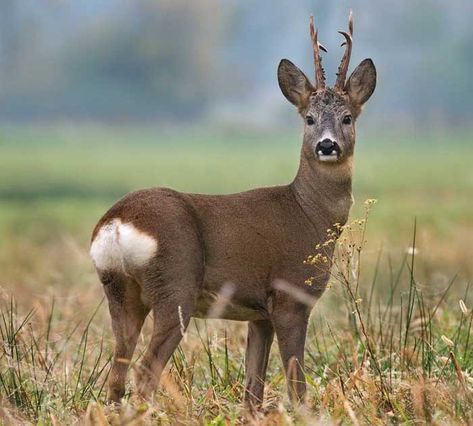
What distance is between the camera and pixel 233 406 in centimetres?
722

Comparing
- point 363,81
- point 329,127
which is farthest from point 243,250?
point 363,81

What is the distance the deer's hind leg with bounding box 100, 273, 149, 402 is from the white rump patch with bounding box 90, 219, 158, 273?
0.10 metres

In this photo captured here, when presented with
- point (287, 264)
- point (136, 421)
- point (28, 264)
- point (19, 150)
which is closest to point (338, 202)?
point (287, 264)

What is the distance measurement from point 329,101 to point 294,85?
14.3 inches

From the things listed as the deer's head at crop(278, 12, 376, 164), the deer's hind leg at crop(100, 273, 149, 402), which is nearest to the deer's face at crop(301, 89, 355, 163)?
A: the deer's head at crop(278, 12, 376, 164)

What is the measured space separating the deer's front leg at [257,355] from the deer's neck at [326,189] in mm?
686

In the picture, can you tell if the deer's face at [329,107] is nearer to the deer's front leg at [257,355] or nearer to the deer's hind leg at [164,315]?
the deer's front leg at [257,355]

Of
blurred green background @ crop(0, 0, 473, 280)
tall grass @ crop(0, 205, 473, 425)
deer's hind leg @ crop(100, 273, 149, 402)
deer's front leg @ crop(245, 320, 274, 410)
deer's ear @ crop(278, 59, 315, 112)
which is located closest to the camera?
tall grass @ crop(0, 205, 473, 425)

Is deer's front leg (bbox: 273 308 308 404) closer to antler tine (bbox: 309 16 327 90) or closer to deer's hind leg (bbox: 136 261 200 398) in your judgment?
deer's hind leg (bbox: 136 261 200 398)

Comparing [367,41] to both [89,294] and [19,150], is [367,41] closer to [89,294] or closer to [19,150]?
[19,150]

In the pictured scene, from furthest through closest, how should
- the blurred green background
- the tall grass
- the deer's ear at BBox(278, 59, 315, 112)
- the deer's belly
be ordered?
the blurred green background
the deer's ear at BBox(278, 59, 315, 112)
the deer's belly
the tall grass

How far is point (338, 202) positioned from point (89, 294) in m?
4.41

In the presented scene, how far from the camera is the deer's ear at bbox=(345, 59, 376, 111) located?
8421mm

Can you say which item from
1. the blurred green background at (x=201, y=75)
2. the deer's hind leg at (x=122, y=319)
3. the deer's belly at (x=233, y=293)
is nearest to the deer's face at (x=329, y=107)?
the deer's belly at (x=233, y=293)
